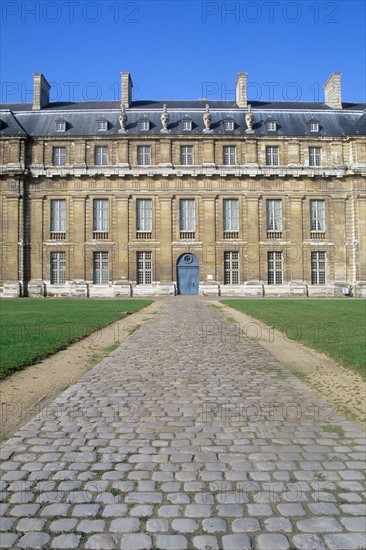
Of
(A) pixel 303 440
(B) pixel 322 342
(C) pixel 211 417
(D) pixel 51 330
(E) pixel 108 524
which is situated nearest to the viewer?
(E) pixel 108 524

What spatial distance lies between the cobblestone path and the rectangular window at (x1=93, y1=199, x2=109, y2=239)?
33987 mm

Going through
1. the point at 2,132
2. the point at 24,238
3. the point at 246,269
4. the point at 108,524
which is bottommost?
the point at 108,524

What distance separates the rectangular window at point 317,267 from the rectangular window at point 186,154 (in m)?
13.6

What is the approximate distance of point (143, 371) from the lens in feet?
28.5

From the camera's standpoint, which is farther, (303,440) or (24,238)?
(24,238)

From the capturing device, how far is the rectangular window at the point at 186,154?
40469 millimetres

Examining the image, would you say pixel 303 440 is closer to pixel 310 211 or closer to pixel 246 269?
pixel 246 269

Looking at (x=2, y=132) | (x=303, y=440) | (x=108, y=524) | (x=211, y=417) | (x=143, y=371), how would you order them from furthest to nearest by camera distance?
1. (x=2, y=132)
2. (x=143, y=371)
3. (x=211, y=417)
4. (x=303, y=440)
5. (x=108, y=524)

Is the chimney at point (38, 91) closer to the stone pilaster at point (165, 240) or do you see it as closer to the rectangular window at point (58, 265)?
the rectangular window at point (58, 265)

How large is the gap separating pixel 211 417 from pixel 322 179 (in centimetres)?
3813

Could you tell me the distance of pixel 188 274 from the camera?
4056 centimetres

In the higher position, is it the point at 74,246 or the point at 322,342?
the point at 74,246

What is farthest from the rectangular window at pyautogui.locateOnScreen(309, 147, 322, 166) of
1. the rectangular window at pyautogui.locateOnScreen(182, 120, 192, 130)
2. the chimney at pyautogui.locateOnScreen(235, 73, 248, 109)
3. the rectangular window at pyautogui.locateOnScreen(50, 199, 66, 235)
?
the rectangular window at pyautogui.locateOnScreen(50, 199, 66, 235)

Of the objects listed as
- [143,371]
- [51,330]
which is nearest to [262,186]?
[51,330]
